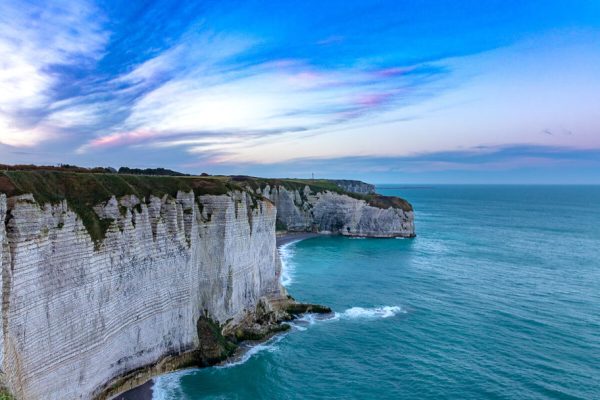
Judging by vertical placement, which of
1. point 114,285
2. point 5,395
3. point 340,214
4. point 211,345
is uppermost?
point 114,285

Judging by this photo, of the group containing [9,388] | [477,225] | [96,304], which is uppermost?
[96,304]

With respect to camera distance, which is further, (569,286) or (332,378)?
(569,286)

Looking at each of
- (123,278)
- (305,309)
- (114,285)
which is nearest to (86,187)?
(123,278)

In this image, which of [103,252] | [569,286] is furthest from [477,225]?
[103,252]

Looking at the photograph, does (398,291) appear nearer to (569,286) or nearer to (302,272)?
(302,272)

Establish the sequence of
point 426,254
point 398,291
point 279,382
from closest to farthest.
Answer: point 279,382 → point 398,291 → point 426,254

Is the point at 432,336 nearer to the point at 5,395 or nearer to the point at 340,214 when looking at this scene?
the point at 5,395
